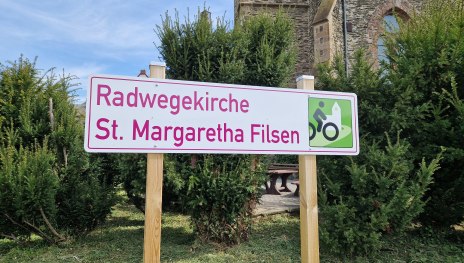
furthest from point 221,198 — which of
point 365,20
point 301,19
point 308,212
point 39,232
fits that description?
point 301,19

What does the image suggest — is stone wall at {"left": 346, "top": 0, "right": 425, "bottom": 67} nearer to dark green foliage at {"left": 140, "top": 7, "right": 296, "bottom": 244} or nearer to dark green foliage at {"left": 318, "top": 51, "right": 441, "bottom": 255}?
dark green foliage at {"left": 140, "top": 7, "right": 296, "bottom": 244}

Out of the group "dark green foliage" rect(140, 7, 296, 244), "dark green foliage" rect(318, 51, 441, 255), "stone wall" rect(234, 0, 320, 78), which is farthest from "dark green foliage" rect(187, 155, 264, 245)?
"stone wall" rect(234, 0, 320, 78)

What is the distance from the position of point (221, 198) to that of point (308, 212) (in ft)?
5.96

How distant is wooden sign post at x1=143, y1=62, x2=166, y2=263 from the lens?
2027 mm

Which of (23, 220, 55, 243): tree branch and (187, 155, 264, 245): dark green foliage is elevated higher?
(187, 155, 264, 245): dark green foliage

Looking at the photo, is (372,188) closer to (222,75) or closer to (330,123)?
(330,123)

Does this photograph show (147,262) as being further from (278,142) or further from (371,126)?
(371,126)

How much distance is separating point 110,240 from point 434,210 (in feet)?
14.2

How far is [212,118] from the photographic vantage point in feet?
7.06

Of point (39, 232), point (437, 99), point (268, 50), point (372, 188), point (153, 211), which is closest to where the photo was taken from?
point (153, 211)

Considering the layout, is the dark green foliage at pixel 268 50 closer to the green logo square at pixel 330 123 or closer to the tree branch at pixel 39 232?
the green logo square at pixel 330 123

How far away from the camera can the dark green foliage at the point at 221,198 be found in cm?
407

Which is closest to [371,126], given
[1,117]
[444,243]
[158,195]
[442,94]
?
[442,94]

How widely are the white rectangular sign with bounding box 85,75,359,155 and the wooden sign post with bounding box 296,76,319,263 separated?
0.14m
